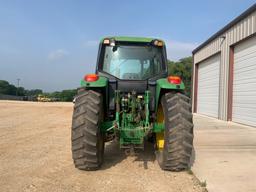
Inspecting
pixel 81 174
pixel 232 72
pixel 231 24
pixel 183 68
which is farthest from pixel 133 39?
pixel 183 68

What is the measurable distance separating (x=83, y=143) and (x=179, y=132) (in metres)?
1.50

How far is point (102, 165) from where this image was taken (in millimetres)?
5145

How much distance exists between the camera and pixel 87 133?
456 cm

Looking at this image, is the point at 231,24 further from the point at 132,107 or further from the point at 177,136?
the point at 177,136

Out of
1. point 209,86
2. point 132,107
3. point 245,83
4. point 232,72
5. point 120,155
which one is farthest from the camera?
point 209,86

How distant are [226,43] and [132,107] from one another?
10.4m

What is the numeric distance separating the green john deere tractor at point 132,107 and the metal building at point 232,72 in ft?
23.3

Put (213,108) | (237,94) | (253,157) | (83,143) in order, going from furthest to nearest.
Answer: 1. (213,108)
2. (237,94)
3. (253,157)
4. (83,143)

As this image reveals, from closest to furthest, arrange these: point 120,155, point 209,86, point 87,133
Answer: point 87,133
point 120,155
point 209,86

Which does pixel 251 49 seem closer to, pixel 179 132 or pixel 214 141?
pixel 214 141

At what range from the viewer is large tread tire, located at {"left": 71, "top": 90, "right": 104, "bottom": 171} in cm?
457

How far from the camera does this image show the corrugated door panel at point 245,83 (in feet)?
37.0

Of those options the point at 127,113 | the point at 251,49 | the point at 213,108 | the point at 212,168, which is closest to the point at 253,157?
the point at 212,168

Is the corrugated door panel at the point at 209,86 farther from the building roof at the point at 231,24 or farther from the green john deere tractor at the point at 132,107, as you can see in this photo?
the green john deere tractor at the point at 132,107
